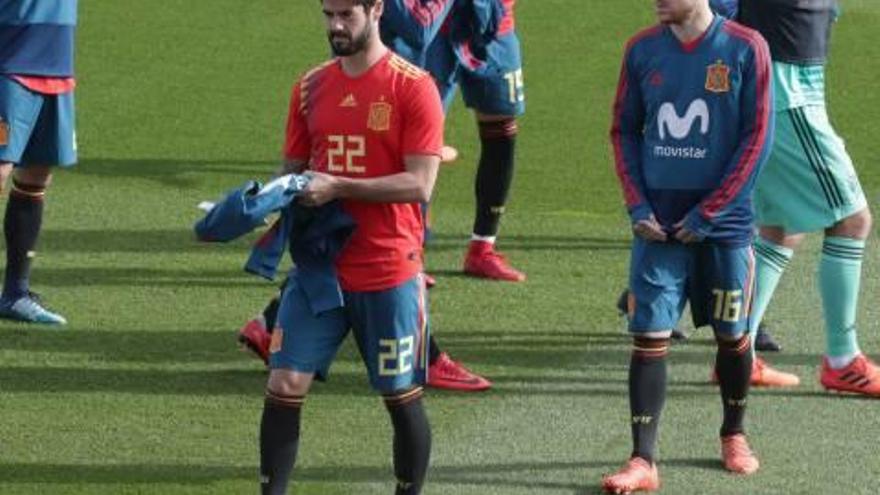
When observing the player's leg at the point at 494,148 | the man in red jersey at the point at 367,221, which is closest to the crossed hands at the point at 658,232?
the man in red jersey at the point at 367,221

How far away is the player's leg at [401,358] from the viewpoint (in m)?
7.25

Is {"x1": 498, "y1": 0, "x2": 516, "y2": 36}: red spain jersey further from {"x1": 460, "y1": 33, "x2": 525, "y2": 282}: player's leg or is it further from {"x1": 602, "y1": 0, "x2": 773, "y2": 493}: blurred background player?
{"x1": 602, "y1": 0, "x2": 773, "y2": 493}: blurred background player

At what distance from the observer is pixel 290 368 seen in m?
7.22

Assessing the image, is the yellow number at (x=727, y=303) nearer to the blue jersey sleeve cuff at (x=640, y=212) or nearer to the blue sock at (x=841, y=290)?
the blue jersey sleeve cuff at (x=640, y=212)

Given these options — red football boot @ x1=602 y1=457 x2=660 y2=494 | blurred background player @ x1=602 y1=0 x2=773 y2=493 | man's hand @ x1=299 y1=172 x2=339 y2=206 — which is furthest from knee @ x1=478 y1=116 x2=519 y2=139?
man's hand @ x1=299 y1=172 x2=339 y2=206

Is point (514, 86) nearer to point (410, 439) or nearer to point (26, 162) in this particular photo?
point (26, 162)

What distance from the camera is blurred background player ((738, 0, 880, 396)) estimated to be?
902cm

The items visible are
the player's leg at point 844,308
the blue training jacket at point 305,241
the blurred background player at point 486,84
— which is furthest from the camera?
the blurred background player at point 486,84

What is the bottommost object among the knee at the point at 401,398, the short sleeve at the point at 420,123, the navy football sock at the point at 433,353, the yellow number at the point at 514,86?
the navy football sock at the point at 433,353

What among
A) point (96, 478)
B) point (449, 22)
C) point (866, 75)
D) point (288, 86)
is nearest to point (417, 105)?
point (96, 478)

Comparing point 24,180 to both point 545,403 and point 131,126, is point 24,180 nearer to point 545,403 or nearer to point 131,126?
point 545,403

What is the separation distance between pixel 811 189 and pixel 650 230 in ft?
4.59

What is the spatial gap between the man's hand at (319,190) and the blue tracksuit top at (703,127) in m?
1.36

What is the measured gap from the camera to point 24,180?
10.1 metres
